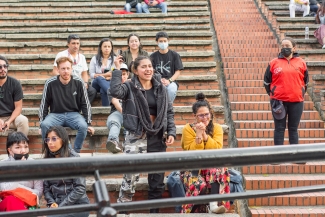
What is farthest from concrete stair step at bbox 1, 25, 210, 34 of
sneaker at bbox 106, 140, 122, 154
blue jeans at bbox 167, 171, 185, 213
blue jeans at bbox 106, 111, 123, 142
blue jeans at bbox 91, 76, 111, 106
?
blue jeans at bbox 167, 171, 185, 213

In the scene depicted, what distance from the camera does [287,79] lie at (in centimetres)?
530

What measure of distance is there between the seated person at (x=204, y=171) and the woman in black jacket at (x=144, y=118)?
213 mm

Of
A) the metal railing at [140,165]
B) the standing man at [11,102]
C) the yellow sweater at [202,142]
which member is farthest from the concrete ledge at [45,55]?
the metal railing at [140,165]

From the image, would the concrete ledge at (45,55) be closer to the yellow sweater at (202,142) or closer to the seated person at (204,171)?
the seated person at (204,171)

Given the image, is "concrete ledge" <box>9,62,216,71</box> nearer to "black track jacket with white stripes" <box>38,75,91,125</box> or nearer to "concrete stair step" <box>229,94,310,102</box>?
"concrete stair step" <box>229,94,310,102</box>

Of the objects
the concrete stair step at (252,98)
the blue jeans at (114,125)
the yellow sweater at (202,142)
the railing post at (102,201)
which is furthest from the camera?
the concrete stair step at (252,98)

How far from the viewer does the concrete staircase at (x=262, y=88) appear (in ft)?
15.6

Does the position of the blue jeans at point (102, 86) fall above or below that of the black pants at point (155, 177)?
above

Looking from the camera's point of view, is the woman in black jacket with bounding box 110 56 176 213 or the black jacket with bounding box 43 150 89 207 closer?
the black jacket with bounding box 43 150 89 207

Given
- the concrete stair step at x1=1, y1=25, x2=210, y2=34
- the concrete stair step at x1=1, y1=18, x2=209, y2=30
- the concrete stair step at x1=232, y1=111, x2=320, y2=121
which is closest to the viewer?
the concrete stair step at x1=232, y1=111, x2=320, y2=121

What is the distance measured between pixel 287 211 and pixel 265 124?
182 cm

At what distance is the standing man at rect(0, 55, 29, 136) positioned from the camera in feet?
17.4

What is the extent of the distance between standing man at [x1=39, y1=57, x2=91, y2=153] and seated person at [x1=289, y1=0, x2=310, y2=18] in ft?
21.4

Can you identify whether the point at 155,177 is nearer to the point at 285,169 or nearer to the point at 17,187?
the point at 17,187
